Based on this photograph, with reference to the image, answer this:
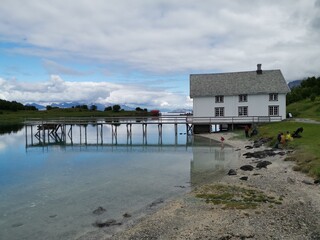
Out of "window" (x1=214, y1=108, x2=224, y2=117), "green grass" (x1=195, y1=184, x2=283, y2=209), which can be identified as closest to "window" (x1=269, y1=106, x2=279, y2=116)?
"window" (x1=214, y1=108, x2=224, y2=117)

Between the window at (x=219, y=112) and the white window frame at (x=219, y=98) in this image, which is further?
the white window frame at (x=219, y=98)

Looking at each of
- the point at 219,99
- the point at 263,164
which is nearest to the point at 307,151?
the point at 263,164

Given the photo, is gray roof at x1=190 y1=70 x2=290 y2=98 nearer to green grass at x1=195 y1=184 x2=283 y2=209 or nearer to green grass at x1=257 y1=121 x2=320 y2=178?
green grass at x1=257 y1=121 x2=320 y2=178

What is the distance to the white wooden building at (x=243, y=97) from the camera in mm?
44094

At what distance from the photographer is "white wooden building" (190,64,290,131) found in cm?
4409

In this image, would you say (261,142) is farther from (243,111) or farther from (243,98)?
(243,98)

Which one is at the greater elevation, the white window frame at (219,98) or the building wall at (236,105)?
the white window frame at (219,98)

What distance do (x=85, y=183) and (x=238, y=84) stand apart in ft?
110

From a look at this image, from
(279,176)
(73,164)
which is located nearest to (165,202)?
(279,176)

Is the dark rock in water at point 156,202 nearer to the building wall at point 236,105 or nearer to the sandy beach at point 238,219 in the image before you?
the sandy beach at point 238,219

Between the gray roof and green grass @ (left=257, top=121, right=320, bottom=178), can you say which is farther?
the gray roof

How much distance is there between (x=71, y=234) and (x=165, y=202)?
4889 mm

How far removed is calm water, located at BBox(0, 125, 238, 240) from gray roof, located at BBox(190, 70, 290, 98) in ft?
47.2

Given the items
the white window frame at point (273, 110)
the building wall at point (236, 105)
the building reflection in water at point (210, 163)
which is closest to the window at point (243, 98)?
the building wall at point (236, 105)
